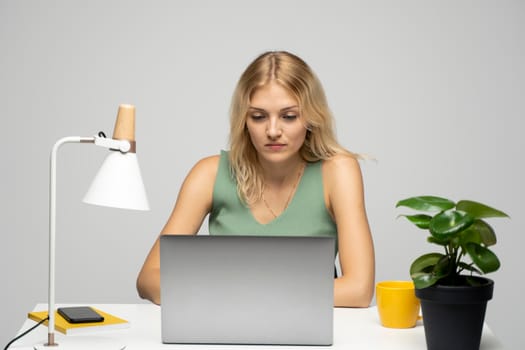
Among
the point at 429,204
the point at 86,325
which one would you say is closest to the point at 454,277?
the point at 429,204

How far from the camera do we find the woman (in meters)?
2.59

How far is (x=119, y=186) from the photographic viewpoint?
171cm

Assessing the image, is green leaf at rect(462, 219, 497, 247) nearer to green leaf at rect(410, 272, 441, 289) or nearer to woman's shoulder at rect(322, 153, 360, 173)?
green leaf at rect(410, 272, 441, 289)

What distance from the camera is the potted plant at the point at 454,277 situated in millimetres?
1677

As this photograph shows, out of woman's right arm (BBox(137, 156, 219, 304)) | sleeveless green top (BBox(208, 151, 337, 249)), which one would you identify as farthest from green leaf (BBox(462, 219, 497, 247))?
woman's right arm (BBox(137, 156, 219, 304))

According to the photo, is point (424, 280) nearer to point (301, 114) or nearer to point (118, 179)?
point (118, 179)

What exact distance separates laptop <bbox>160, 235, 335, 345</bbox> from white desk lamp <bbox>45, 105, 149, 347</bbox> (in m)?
0.11

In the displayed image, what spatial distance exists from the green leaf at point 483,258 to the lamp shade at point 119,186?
678 millimetres

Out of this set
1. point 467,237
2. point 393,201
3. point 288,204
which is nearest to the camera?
point 467,237

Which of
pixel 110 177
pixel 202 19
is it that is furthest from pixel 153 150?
pixel 110 177

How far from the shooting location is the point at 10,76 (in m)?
3.92

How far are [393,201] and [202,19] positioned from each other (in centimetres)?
124

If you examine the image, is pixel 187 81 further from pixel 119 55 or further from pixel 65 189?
pixel 65 189

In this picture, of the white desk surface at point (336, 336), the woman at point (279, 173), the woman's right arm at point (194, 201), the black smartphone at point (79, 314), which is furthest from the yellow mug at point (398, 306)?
the woman's right arm at point (194, 201)
